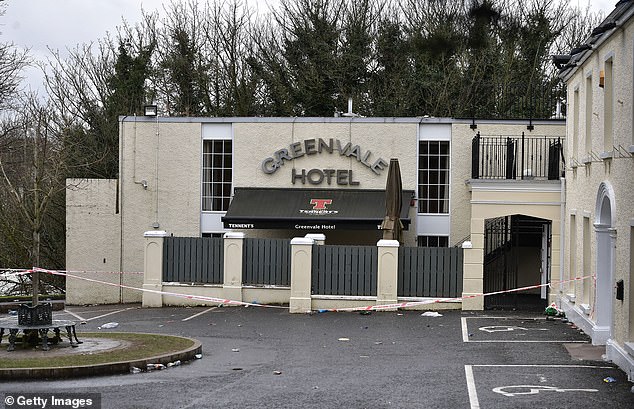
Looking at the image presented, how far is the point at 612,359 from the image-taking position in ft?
51.6

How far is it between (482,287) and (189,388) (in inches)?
499

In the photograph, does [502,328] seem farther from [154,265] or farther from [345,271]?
[154,265]

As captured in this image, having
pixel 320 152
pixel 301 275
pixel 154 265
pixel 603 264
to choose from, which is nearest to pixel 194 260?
pixel 154 265

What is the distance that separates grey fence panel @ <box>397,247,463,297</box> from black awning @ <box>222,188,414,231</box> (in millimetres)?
3122

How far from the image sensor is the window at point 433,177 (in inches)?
1151

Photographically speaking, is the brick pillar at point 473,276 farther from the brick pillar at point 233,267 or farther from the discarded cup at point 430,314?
the brick pillar at point 233,267

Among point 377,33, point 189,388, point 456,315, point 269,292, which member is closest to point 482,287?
point 456,315

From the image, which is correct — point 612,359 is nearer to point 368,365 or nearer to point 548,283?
point 368,365

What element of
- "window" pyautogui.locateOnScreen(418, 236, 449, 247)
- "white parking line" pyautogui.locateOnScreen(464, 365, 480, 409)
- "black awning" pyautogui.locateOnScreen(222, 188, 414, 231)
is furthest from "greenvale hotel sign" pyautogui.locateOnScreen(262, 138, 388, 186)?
"white parking line" pyautogui.locateOnScreen(464, 365, 480, 409)

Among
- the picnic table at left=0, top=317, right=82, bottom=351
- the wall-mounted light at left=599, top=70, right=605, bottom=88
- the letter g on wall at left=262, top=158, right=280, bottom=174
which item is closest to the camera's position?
the picnic table at left=0, top=317, right=82, bottom=351

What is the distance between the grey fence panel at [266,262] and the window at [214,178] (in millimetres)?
4423

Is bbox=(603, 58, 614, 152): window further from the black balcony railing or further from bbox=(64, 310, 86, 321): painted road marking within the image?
bbox=(64, 310, 86, 321): painted road marking

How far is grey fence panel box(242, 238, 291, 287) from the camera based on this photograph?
85.4ft

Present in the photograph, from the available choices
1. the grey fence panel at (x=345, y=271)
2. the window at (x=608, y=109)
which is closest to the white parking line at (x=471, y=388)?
the window at (x=608, y=109)
